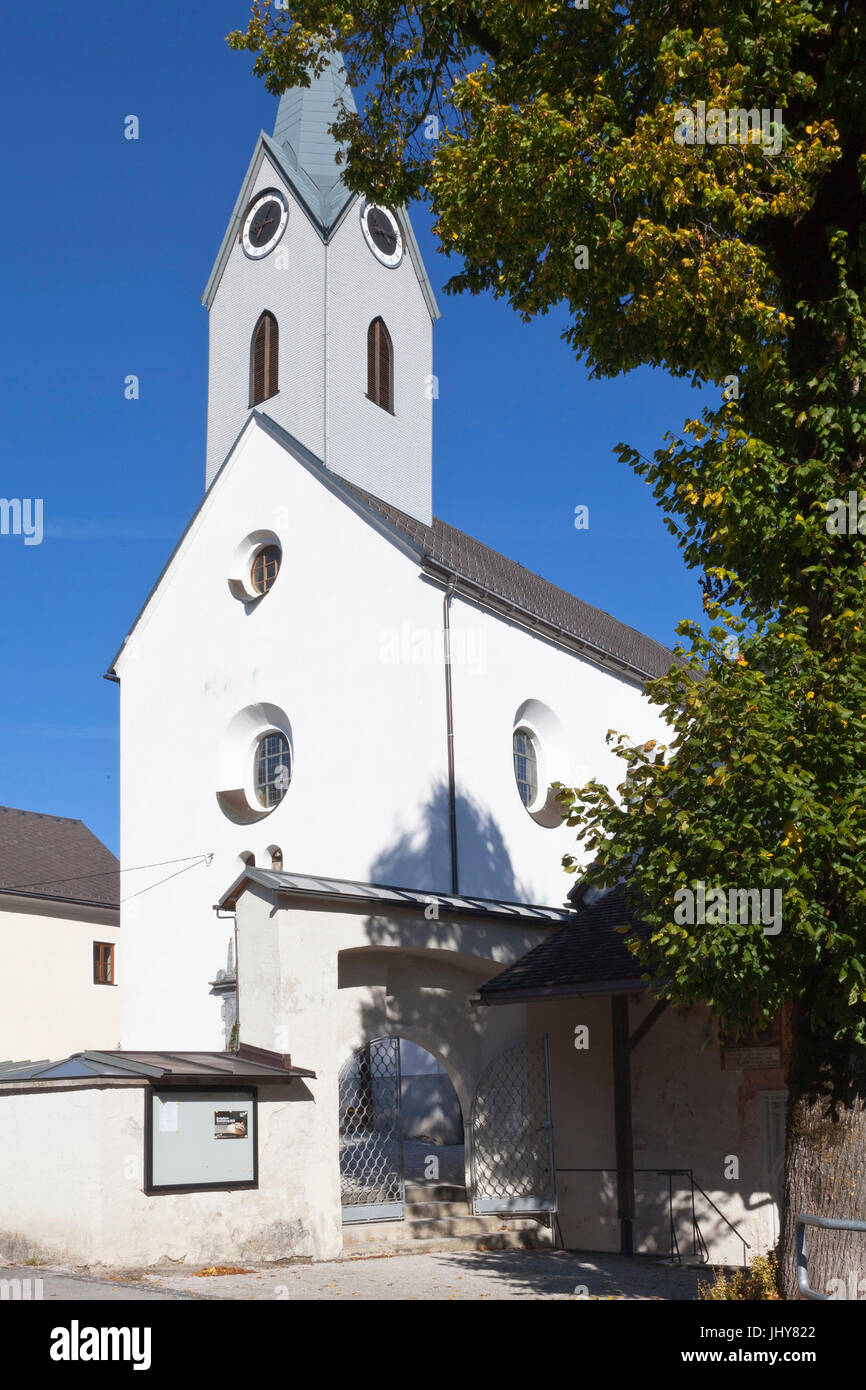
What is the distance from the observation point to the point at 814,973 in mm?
8633

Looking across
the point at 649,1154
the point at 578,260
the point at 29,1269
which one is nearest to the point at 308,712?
the point at 649,1154

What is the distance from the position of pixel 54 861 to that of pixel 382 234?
16627 millimetres

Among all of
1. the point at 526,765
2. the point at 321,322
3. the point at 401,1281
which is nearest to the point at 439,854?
the point at 526,765

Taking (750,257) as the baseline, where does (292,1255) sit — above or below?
below

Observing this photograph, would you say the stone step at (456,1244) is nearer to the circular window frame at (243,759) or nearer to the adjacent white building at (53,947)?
the circular window frame at (243,759)

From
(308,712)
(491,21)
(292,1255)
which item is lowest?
(292,1255)

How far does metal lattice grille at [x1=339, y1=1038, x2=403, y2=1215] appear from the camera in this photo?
605 inches

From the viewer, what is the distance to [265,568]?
25438 mm

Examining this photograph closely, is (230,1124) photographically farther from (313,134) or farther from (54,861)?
(313,134)

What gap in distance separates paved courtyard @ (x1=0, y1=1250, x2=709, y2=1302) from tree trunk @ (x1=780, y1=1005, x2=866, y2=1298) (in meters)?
2.50

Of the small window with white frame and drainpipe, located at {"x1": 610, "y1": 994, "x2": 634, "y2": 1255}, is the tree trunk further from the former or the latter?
the small window with white frame

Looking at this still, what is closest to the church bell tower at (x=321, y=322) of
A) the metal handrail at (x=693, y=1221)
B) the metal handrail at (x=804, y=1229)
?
the metal handrail at (x=693, y=1221)

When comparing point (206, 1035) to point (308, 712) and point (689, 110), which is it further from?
point (689, 110)

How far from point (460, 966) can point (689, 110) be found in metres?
11.5
